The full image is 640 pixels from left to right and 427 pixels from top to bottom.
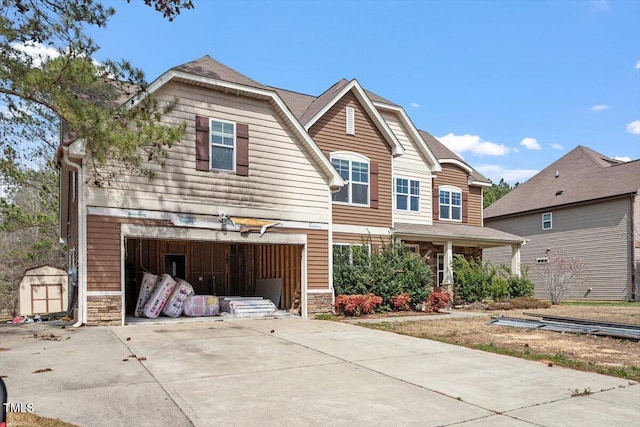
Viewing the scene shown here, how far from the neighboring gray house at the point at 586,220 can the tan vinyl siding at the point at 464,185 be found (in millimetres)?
6883

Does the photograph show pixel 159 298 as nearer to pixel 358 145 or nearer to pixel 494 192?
pixel 358 145

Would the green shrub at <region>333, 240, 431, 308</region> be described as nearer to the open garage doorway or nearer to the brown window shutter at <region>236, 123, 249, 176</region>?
the open garage doorway

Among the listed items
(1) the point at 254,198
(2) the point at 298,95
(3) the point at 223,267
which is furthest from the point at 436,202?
(1) the point at 254,198

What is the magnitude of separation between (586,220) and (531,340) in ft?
62.8

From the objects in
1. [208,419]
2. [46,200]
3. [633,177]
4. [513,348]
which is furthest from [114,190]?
[633,177]

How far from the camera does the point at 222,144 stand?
1429cm

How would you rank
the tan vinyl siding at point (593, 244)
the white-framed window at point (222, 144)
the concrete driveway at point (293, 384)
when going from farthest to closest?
the tan vinyl siding at point (593, 244) → the white-framed window at point (222, 144) → the concrete driveway at point (293, 384)

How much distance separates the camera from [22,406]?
5332 millimetres

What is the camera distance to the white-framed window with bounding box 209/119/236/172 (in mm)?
14164

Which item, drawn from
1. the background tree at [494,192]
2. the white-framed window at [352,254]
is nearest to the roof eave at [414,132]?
Answer: the white-framed window at [352,254]

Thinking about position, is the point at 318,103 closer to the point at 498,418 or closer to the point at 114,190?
the point at 114,190

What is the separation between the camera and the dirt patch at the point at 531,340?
9094 mm

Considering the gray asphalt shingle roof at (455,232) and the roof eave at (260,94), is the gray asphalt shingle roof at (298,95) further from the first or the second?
the gray asphalt shingle roof at (455,232)

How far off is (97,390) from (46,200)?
2471 cm
